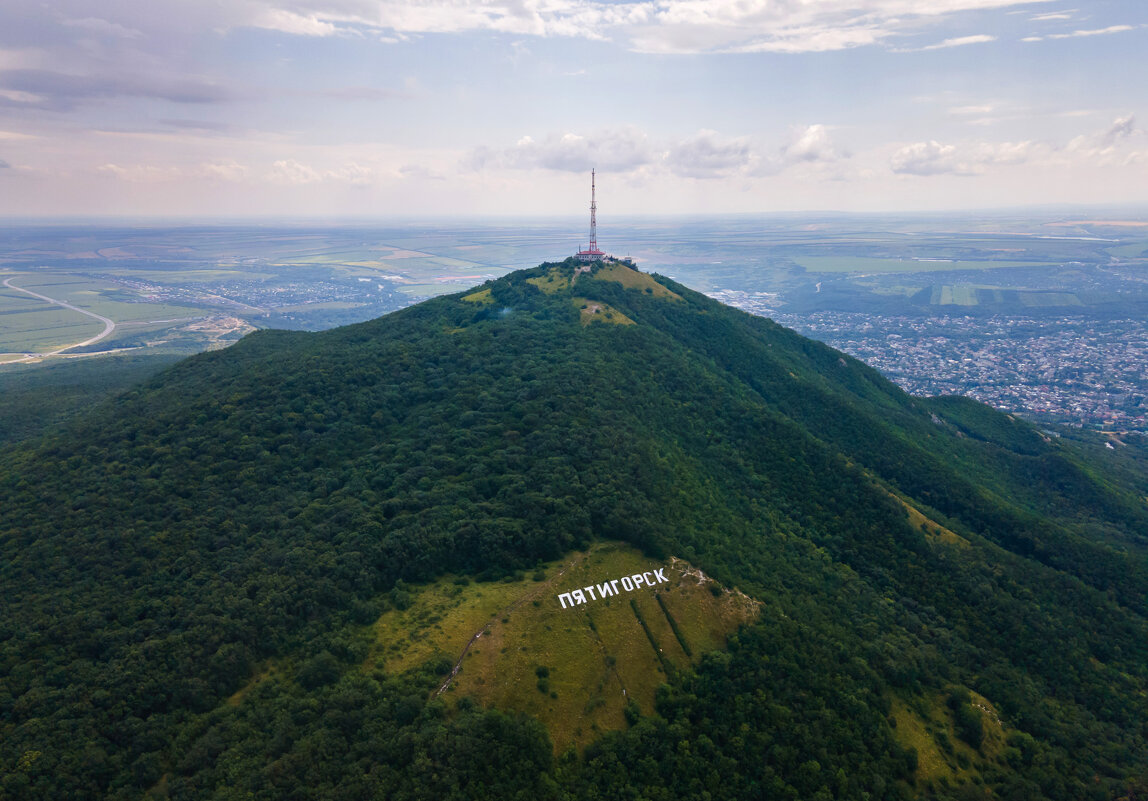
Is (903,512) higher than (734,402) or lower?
lower

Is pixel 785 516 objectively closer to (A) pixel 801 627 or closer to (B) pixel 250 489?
(A) pixel 801 627

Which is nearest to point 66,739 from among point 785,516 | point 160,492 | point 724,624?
point 160,492

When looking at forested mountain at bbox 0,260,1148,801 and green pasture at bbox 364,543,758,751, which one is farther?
green pasture at bbox 364,543,758,751

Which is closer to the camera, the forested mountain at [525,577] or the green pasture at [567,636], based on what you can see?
the forested mountain at [525,577]

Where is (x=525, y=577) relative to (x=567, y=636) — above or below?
above

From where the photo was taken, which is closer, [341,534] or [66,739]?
[66,739]

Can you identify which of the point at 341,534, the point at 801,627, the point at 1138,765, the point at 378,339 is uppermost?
the point at 378,339

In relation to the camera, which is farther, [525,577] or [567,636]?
[525,577]

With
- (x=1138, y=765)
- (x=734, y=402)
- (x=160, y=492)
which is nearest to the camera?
(x=1138, y=765)
